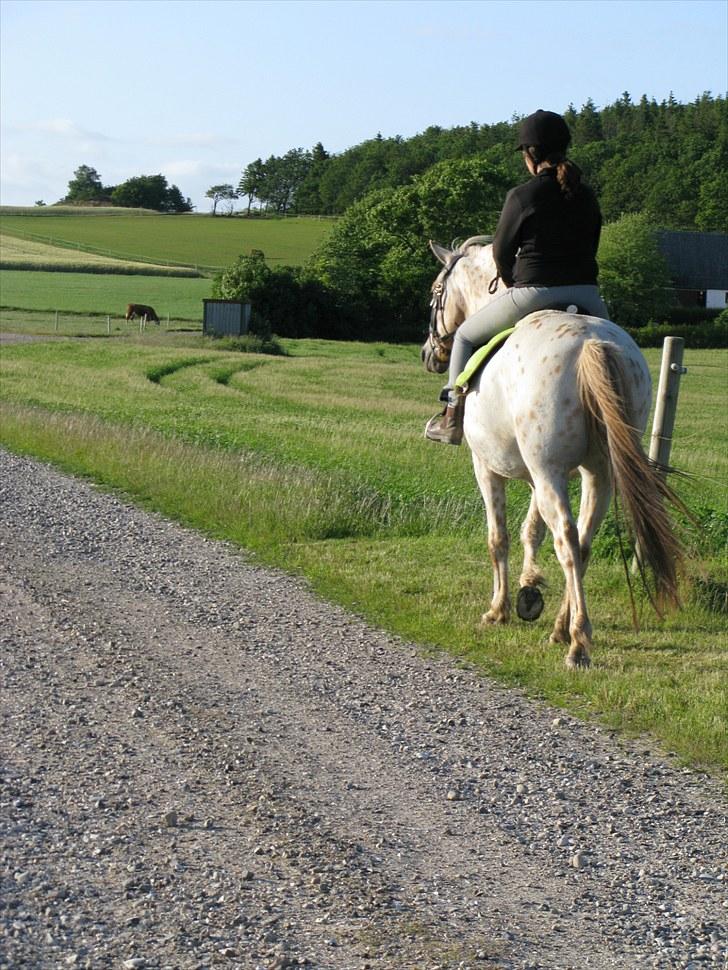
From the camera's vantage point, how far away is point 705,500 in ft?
49.0

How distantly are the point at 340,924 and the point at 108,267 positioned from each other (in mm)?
100631

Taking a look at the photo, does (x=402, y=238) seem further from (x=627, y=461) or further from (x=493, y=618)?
(x=627, y=461)

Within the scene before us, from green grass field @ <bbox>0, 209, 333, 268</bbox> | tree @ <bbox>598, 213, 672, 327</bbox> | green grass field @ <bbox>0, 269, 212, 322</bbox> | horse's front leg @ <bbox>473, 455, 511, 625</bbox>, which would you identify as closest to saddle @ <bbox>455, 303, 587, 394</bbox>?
horse's front leg @ <bbox>473, 455, 511, 625</bbox>

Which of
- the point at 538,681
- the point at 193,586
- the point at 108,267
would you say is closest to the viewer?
the point at 538,681

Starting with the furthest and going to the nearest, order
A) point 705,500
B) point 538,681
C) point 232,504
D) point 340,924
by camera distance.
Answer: point 705,500, point 232,504, point 538,681, point 340,924

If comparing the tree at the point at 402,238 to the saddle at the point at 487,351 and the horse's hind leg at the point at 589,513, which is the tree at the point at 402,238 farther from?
the horse's hind leg at the point at 589,513

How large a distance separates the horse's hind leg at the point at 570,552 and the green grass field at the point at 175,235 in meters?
101

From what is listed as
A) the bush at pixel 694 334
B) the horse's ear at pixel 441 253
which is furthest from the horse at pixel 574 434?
the bush at pixel 694 334

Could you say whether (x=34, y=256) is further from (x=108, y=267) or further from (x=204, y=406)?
(x=204, y=406)

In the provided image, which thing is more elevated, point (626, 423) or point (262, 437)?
point (626, 423)

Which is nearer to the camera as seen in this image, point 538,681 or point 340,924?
point 340,924

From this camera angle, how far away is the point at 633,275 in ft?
331

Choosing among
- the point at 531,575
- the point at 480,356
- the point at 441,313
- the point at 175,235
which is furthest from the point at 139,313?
the point at 175,235

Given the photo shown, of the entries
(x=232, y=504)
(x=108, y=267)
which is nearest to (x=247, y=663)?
(x=232, y=504)
